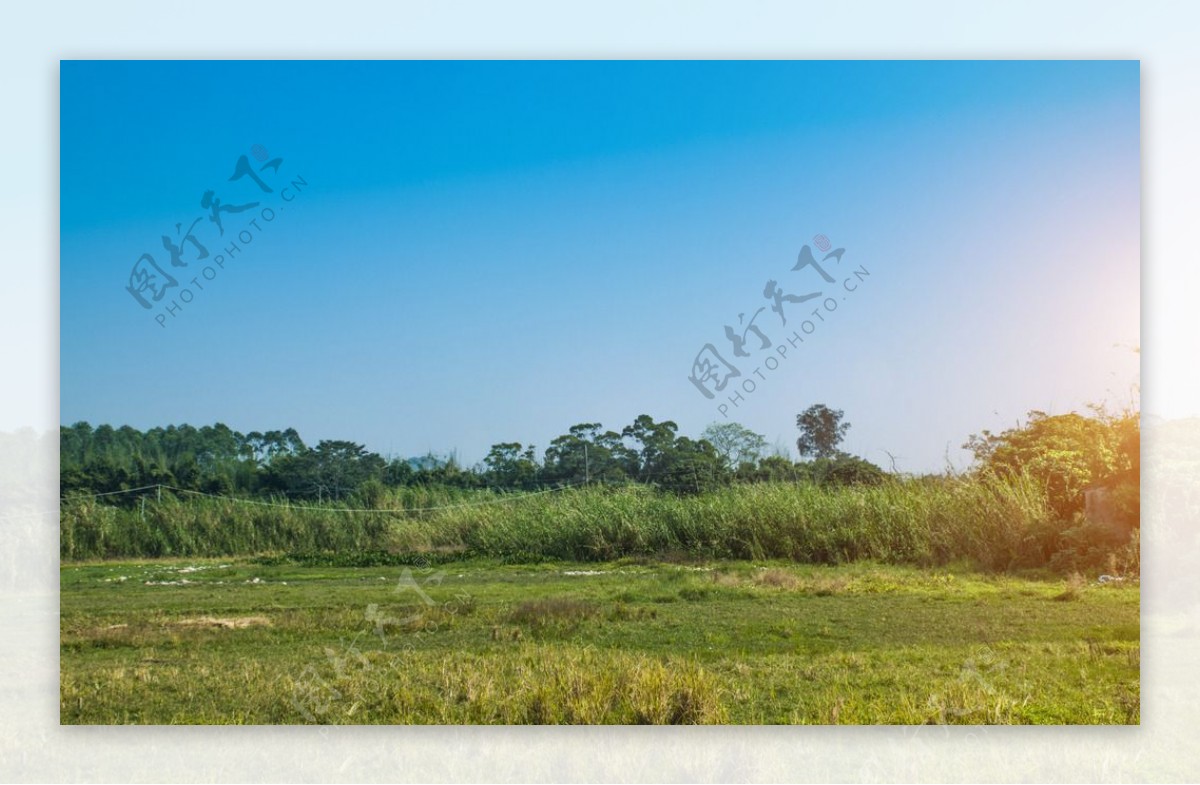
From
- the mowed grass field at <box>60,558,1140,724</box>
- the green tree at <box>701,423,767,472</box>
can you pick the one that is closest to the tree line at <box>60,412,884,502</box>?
the green tree at <box>701,423,767,472</box>

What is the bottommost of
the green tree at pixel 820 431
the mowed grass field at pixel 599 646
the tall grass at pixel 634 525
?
→ the mowed grass field at pixel 599 646

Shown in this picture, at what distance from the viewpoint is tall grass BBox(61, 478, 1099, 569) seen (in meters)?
5.35

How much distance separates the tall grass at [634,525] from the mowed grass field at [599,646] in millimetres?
125

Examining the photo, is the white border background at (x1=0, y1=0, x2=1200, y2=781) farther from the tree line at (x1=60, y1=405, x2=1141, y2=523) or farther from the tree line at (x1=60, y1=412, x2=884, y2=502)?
the tree line at (x1=60, y1=412, x2=884, y2=502)

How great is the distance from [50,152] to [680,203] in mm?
3351

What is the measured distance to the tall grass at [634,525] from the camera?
5348 millimetres

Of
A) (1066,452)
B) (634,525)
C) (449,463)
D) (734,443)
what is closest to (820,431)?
(734,443)

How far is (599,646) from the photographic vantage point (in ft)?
16.6

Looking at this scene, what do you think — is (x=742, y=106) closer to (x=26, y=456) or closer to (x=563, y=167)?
(x=563, y=167)

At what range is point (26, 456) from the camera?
5.16m

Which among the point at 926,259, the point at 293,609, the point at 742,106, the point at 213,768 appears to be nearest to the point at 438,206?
the point at 742,106

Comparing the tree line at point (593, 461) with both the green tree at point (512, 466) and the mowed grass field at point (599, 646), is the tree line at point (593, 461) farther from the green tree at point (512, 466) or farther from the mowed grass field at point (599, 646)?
the mowed grass field at point (599, 646)

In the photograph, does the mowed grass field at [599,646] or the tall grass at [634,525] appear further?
the tall grass at [634,525]

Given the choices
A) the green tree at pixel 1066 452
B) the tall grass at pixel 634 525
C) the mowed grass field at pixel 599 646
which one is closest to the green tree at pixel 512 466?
the tall grass at pixel 634 525
